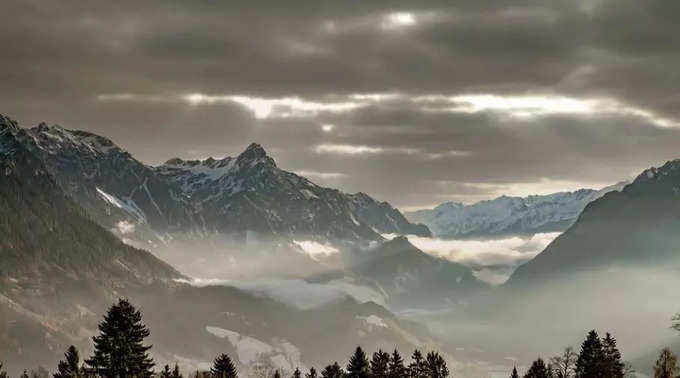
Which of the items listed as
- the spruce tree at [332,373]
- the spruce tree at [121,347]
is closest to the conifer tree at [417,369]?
the spruce tree at [332,373]


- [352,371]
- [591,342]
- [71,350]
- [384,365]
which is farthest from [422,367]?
[71,350]

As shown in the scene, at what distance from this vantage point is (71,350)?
140 meters

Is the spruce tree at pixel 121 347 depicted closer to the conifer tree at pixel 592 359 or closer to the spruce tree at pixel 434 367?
the spruce tree at pixel 434 367

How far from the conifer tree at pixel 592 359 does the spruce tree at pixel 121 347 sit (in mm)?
85273

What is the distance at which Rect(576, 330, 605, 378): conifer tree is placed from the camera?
16938cm

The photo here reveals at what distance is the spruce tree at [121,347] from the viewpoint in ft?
405

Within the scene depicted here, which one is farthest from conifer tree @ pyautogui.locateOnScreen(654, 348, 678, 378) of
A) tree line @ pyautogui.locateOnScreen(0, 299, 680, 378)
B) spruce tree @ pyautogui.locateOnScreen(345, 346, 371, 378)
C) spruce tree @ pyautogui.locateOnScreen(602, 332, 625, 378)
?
spruce tree @ pyautogui.locateOnScreen(345, 346, 371, 378)

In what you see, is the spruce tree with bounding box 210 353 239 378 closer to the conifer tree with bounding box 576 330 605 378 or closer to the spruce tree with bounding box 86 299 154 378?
the spruce tree with bounding box 86 299 154 378

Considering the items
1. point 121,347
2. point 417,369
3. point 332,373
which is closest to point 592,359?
point 417,369

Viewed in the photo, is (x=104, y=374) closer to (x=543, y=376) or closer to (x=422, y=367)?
(x=422, y=367)

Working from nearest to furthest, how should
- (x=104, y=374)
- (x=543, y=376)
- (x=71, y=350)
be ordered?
(x=104, y=374) → (x=71, y=350) → (x=543, y=376)

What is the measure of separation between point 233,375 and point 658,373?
77369mm

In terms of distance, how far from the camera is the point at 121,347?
124188 millimetres

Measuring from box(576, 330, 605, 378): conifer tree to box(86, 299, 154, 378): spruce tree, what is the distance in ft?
280
